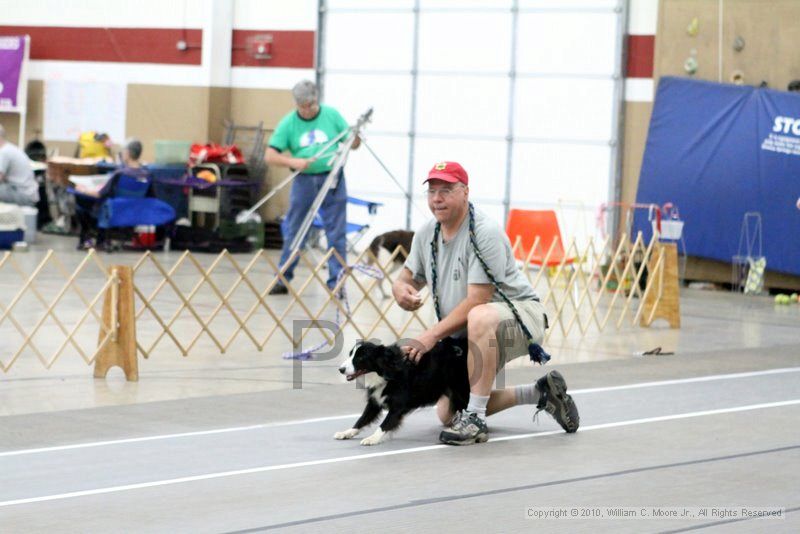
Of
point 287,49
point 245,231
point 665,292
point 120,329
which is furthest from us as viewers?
point 287,49

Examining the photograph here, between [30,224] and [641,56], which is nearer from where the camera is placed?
[641,56]

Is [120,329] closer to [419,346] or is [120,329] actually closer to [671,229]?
[419,346]

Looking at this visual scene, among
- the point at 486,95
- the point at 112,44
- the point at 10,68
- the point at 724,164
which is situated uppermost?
the point at 112,44

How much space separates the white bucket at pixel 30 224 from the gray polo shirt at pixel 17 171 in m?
0.71

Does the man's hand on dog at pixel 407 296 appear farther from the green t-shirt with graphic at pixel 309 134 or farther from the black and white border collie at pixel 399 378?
the green t-shirt with graphic at pixel 309 134

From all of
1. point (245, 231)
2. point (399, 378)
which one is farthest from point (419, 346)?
point (245, 231)

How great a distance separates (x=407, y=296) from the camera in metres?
5.59

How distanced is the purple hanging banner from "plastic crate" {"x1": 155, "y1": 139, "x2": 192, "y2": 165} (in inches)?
112

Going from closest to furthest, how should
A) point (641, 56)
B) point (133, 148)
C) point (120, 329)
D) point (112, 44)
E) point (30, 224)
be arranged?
point (120, 329) < point (133, 148) < point (641, 56) < point (30, 224) < point (112, 44)

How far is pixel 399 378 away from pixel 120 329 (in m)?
2.17

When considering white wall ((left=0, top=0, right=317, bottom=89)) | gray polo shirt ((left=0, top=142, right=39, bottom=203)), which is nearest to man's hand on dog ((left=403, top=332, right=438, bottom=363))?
gray polo shirt ((left=0, top=142, right=39, bottom=203))

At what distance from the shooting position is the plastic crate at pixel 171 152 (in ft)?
52.0

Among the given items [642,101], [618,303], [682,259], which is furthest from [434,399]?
[642,101]

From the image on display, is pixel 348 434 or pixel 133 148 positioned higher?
pixel 133 148
